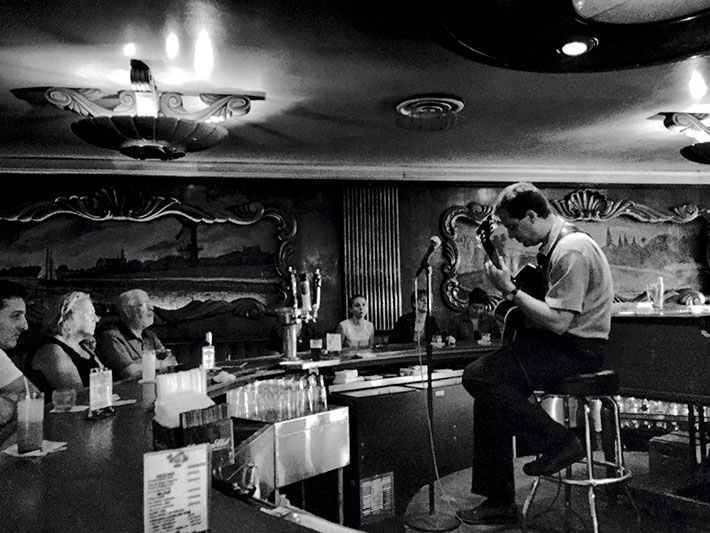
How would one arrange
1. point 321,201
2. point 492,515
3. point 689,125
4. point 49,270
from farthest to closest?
point 321,201
point 49,270
point 689,125
point 492,515

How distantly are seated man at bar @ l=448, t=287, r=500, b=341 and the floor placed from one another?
314 centimetres

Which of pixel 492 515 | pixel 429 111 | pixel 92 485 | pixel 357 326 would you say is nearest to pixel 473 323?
pixel 357 326

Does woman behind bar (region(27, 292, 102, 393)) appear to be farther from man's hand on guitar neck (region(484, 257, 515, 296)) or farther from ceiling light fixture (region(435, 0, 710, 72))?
ceiling light fixture (region(435, 0, 710, 72))

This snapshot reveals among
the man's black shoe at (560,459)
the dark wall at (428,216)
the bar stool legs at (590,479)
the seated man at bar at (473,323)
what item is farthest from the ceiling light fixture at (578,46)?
the dark wall at (428,216)

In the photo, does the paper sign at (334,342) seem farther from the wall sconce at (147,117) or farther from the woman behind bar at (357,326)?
the woman behind bar at (357,326)

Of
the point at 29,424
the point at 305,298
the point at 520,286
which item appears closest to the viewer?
the point at 29,424

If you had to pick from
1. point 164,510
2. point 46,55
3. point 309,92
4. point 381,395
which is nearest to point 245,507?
point 164,510

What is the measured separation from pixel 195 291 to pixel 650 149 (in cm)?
610

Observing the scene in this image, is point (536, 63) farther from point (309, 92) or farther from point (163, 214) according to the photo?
point (163, 214)

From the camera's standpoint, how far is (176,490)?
4.36 feet

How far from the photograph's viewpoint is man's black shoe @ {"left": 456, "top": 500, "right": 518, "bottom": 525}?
3.53 m

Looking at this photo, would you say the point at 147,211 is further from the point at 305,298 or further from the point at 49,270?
the point at 305,298

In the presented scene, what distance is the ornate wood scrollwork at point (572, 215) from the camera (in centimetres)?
893

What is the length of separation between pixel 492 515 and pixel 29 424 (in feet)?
8.33
